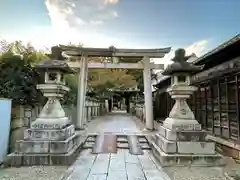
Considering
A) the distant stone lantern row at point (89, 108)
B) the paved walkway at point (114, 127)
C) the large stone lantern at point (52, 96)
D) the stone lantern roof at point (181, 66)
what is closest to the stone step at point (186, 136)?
the stone lantern roof at point (181, 66)

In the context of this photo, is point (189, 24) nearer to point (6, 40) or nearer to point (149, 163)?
point (149, 163)

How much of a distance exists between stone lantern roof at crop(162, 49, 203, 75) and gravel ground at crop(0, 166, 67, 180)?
3.43 metres

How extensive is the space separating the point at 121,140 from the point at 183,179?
3511 mm

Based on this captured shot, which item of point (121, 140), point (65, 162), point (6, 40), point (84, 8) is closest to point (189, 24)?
point (84, 8)

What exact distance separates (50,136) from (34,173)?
0.94m

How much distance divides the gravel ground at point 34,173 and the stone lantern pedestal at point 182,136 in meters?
2.27

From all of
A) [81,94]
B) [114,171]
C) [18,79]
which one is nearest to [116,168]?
[114,171]

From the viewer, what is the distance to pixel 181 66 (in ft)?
16.7

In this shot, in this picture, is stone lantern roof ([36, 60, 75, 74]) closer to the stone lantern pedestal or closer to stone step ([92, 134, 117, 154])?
stone step ([92, 134, 117, 154])

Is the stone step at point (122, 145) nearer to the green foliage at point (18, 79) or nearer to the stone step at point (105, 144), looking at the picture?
the stone step at point (105, 144)

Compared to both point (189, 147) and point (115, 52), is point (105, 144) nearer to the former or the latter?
point (189, 147)

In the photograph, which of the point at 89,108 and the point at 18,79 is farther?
the point at 89,108

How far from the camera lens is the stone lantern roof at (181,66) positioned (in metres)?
5.07

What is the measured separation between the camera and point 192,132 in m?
4.80
